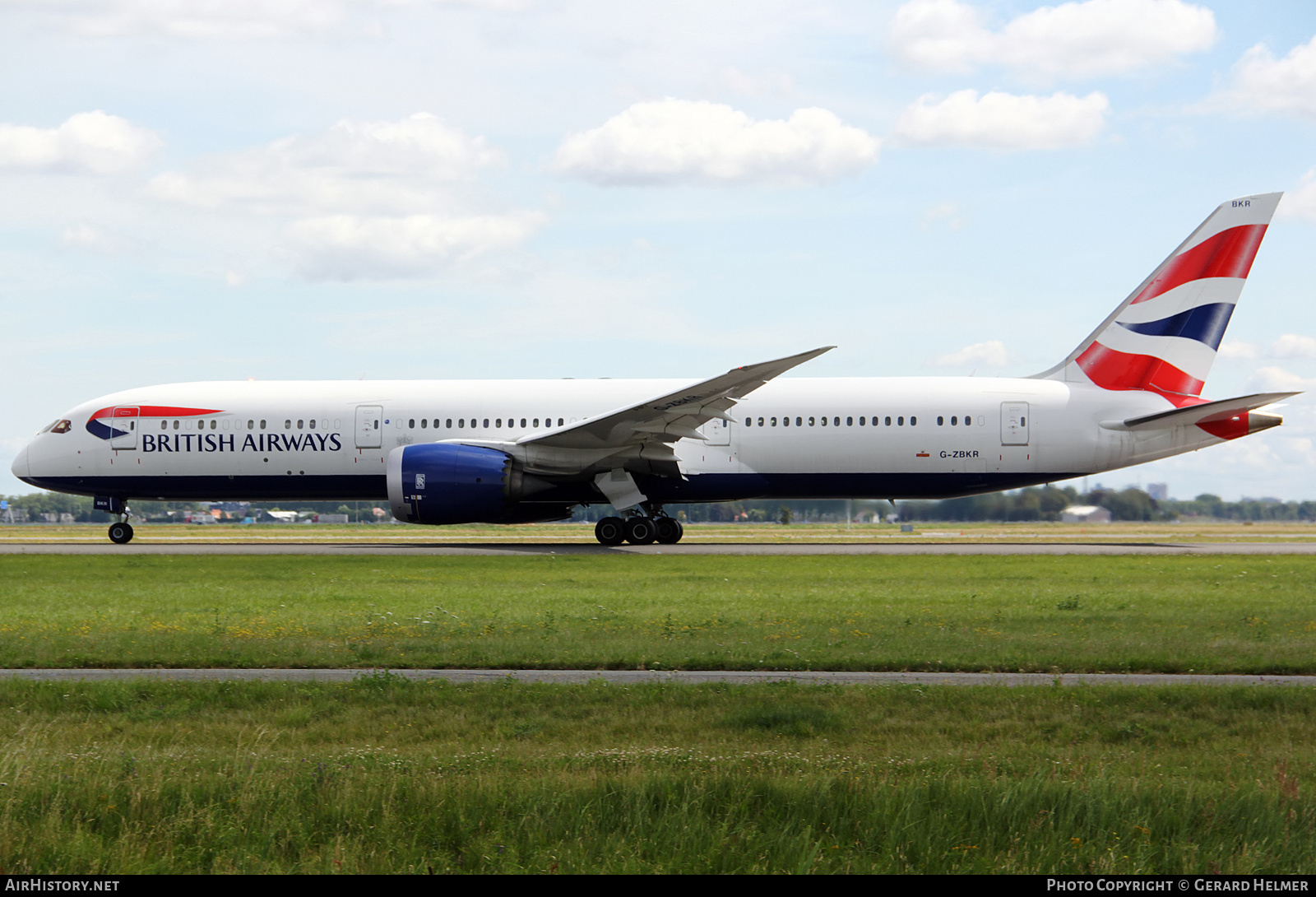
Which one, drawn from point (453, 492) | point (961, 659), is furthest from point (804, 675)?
point (453, 492)

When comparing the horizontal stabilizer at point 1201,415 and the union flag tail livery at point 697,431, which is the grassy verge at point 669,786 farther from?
the horizontal stabilizer at point 1201,415

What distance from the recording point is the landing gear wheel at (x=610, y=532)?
2912 centimetres

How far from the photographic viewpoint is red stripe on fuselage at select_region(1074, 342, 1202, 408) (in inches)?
1137

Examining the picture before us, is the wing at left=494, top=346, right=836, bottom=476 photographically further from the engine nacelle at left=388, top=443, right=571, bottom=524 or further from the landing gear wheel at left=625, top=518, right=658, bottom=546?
the landing gear wheel at left=625, top=518, right=658, bottom=546

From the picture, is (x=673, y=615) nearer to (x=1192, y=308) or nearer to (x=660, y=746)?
(x=660, y=746)

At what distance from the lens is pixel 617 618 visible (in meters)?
14.6

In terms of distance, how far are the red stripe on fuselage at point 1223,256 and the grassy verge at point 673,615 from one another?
340 inches

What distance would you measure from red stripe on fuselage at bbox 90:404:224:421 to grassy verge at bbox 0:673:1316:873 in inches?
895

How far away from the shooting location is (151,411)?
3089cm

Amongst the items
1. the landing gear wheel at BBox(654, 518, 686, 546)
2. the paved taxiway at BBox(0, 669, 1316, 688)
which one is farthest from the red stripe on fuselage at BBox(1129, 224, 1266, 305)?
the paved taxiway at BBox(0, 669, 1316, 688)

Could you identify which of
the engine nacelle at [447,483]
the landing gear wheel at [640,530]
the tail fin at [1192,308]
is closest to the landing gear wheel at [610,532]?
the landing gear wheel at [640,530]

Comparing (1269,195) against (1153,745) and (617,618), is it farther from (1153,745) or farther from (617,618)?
(1153,745)

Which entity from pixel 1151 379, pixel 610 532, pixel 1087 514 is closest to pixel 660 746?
pixel 610 532
